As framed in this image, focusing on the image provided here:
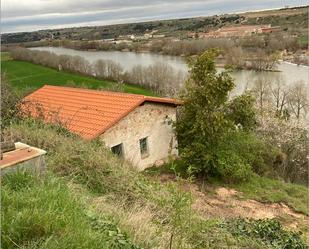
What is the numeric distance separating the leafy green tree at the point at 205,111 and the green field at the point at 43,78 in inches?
1042

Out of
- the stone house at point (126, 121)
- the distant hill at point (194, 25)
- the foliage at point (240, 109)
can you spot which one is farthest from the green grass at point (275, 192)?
the distant hill at point (194, 25)

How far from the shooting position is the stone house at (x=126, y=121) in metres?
13.4

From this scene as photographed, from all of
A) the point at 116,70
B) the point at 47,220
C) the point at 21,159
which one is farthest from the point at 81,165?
the point at 116,70

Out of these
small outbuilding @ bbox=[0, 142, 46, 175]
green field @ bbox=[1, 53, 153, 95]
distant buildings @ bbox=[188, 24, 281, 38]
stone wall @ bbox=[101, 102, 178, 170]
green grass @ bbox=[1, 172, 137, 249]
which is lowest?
green field @ bbox=[1, 53, 153, 95]

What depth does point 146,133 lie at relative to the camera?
1494 centimetres

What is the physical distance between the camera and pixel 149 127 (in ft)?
49.4

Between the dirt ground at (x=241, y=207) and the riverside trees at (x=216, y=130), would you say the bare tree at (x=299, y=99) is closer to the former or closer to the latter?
the riverside trees at (x=216, y=130)

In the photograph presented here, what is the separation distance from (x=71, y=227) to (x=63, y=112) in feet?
40.5

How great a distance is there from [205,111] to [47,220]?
434 inches

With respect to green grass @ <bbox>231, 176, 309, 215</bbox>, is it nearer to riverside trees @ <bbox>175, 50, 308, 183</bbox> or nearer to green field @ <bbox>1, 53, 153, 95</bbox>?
riverside trees @ <bbox>175, 50, 308, 183</bbox>

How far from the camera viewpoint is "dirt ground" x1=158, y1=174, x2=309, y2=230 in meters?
10.5

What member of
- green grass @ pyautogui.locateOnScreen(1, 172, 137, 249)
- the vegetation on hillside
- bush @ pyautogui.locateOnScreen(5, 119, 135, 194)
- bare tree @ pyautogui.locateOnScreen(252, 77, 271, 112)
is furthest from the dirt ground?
bare tree @ pyautogui.locateOnScreen(252, 77, 271, 112)

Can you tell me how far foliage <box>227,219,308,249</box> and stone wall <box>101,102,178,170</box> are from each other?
7.02 metres

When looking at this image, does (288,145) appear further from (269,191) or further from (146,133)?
(146,133)
